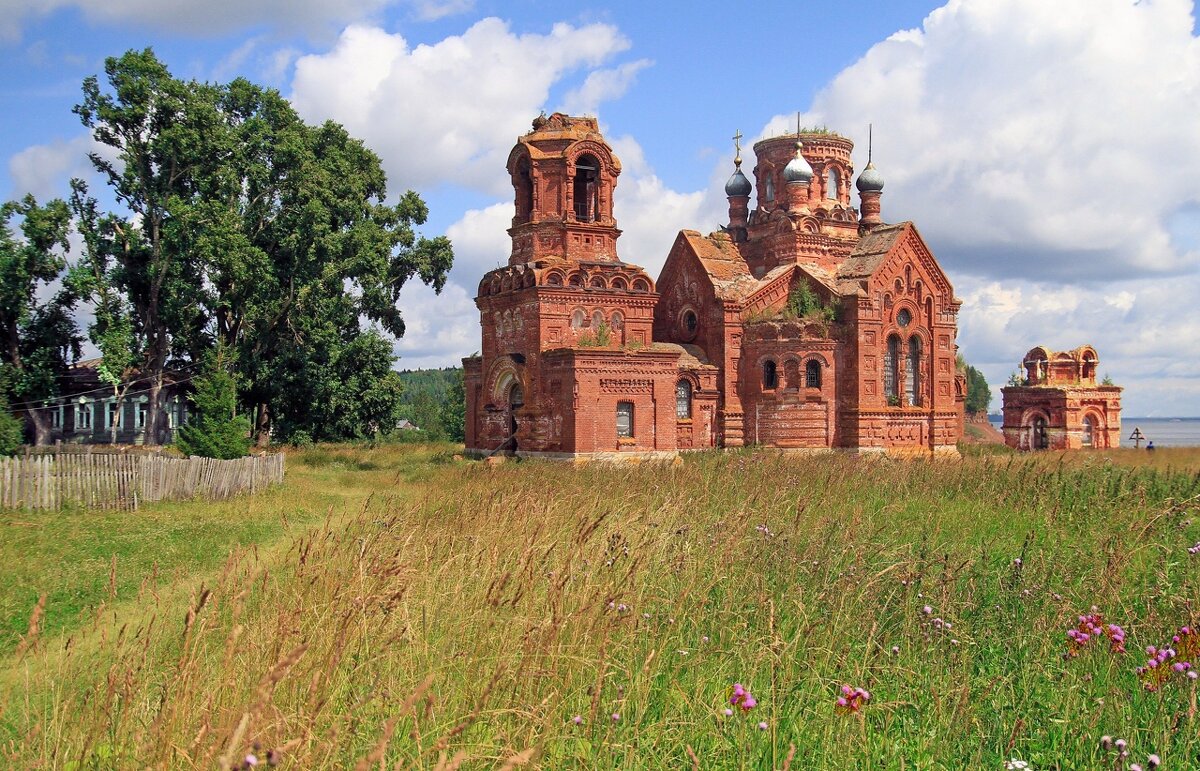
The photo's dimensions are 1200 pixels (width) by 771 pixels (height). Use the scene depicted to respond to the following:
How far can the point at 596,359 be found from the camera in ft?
81.0

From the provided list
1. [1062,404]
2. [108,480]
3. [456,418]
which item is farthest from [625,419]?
[456,418]

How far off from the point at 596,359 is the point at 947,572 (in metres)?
18.6

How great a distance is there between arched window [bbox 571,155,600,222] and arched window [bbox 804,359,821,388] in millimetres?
7752

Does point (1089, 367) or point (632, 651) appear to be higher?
point (1089, 367)

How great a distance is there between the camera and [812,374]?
28750mm

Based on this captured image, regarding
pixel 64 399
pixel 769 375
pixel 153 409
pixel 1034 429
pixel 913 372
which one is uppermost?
pixel 913 372

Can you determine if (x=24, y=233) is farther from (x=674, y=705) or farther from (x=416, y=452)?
(x=674, y=705)

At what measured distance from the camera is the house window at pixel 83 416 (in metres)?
37.6

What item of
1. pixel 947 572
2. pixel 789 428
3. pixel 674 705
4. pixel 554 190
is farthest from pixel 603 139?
pixel 674 705

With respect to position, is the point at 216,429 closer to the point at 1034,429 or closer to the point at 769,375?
the point at 769,375

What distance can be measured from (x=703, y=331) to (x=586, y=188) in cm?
572

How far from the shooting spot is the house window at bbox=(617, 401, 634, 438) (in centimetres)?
2517

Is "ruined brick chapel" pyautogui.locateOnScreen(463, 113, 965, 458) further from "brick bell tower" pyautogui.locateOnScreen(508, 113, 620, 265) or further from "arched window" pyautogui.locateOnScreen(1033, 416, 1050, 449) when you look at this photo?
"arched window" pyautogui.locateOnScreen(1033, 416, 1050, 449)

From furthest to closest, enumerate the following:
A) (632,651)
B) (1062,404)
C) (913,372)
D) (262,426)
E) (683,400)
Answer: (1062,404) → (262,426) → (913,372) → (683,400) → (632,651)
